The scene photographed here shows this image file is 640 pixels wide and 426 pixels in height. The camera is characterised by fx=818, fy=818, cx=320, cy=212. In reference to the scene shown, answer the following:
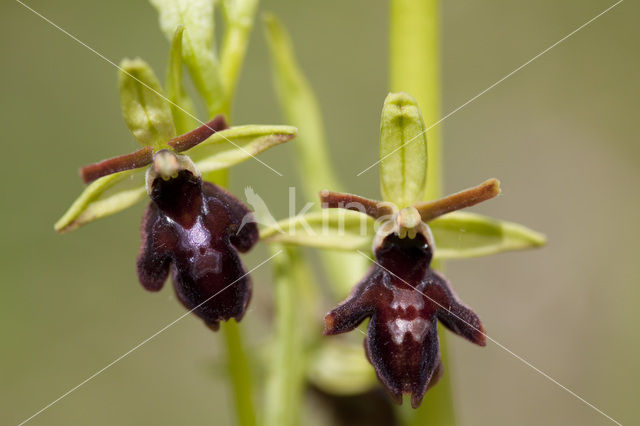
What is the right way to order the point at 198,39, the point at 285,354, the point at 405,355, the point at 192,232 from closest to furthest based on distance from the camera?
the point at 405,355 < the point at 192,232 < the point at 198,39 < the point at 285,354

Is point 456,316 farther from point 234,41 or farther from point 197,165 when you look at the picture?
point 234,41

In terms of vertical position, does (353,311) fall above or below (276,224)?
below

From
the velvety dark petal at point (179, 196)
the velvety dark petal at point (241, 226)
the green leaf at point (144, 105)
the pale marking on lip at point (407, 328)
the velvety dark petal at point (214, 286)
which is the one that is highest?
the green leaf at point (144, 105)

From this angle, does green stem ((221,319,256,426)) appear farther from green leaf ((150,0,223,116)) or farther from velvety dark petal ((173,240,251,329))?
green leaf ((150,0,223,116))

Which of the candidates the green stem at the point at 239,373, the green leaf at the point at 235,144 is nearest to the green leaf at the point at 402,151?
the green leaf at the point at 235,144

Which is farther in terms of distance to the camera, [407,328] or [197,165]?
[197,165]

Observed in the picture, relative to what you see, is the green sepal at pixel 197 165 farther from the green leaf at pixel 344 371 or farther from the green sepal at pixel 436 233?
the green leaf at pixel 344 371

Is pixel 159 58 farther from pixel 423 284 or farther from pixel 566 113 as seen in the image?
pixel 423 284

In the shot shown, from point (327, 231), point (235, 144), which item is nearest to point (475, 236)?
point (327, 231)
